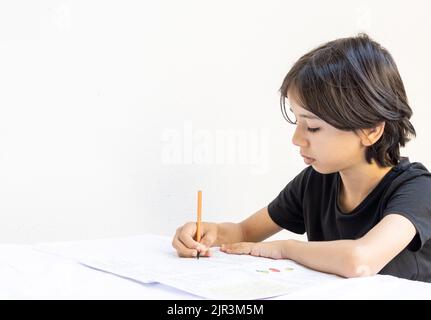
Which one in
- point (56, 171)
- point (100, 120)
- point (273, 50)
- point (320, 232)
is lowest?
point (320, 232)

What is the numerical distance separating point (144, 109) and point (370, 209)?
553mm

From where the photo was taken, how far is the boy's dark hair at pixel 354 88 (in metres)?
0.94

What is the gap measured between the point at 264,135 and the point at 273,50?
226 millimetres

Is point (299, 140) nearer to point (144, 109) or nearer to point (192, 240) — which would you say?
point (192, 240)

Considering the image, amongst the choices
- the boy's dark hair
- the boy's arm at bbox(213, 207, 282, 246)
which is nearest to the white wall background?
the boy's arm at bbox(213, 207, 282, 246)

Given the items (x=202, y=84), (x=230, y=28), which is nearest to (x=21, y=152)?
(x=202, y=84)

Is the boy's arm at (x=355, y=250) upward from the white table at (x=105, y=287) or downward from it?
upward

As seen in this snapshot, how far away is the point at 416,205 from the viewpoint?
88 centimetres

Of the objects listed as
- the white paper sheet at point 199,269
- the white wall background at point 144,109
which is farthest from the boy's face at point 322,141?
the white wall background at point 144,109

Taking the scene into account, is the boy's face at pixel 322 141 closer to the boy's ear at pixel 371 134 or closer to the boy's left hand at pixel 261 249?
the boy's ear at pixel 371 134

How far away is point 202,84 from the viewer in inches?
53.5

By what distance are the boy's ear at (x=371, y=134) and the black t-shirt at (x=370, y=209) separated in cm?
8

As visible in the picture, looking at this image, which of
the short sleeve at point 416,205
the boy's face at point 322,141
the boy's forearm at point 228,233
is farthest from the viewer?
the boy's forearm at point 228,233
